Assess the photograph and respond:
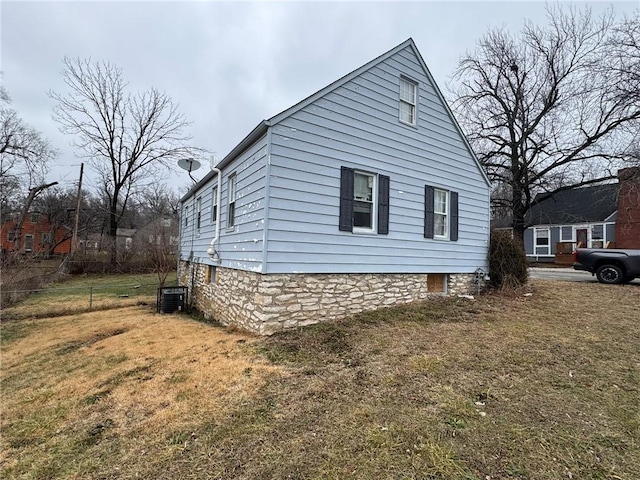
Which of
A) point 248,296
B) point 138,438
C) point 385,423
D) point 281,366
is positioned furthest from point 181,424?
point 248,296

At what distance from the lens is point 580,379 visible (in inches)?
149

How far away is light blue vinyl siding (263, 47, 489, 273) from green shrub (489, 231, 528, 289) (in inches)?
25.8

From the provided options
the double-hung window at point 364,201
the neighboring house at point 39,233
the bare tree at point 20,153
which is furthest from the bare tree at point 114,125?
the double-hung window at point 364,201

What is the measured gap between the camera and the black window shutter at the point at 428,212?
8.11 metres

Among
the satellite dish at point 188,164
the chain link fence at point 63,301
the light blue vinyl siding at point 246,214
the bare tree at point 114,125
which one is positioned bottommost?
the chain link fence at point 63,301

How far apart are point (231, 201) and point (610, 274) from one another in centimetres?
1298

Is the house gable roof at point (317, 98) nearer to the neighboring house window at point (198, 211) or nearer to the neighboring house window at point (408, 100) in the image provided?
the neighboring house window at point (408, 100)

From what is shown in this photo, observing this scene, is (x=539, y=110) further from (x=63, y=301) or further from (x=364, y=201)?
(x=63, y=301)

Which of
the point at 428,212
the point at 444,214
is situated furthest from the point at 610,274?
the point at 428,212

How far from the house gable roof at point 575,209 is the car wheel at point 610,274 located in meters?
10.0

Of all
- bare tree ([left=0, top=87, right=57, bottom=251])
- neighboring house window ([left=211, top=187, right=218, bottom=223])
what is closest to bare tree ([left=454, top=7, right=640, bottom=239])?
neighboring house window ([left=211, top=187, right=218, bottom=223])

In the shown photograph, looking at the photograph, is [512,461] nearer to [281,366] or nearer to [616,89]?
[281,366]

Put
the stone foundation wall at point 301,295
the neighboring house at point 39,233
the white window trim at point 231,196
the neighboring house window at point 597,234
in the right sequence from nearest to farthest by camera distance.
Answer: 1. the stone foundation wall at point 301,295
2. the white window trim at point 231,196
3. the neighboring house window at point 597,234
4. the neighboring house at point 39,233

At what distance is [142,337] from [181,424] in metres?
4.37
